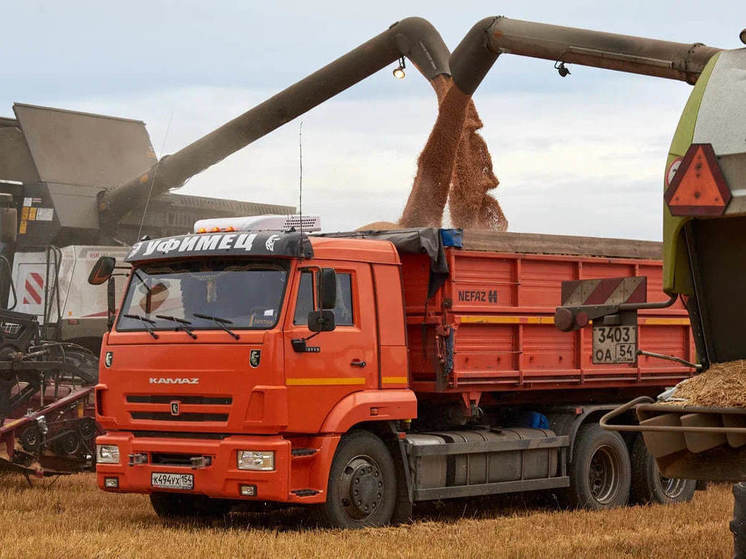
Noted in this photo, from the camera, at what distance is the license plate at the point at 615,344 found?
25.2 feet

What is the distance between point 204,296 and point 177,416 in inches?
39.6

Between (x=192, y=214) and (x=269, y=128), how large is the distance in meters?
1.79

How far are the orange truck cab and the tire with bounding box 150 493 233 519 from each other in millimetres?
18

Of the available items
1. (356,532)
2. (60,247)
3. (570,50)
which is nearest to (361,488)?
(356,532)

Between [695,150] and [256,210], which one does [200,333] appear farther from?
[256,210]

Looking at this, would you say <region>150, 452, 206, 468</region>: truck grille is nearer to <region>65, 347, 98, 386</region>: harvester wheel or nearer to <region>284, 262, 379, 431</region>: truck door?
<region>284, 262, 379, 431</region>: truck door

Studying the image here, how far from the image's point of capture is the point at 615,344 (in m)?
7.74

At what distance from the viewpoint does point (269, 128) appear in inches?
803

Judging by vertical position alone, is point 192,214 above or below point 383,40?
below

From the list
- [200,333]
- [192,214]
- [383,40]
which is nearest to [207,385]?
[200,333]

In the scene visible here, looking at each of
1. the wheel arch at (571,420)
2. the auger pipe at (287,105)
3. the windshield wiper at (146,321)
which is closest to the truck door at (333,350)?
the windshield wiper at (146,321)

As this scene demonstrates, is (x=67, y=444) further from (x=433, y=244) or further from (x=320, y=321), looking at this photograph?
(x=433, y=244)

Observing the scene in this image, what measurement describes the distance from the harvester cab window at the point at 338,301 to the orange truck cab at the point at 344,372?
18mm

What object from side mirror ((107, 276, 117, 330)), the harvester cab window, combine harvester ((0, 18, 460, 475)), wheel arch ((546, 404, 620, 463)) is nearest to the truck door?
the harvester cab window
